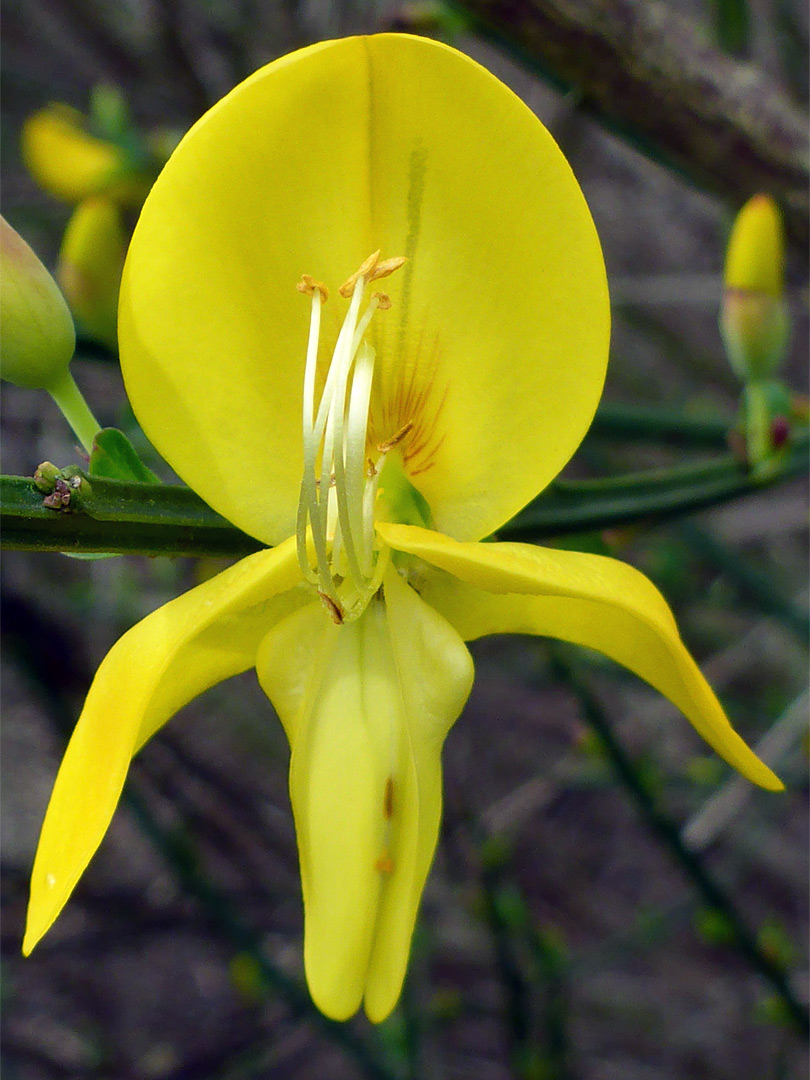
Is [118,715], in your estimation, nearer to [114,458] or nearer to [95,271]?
[114,458]

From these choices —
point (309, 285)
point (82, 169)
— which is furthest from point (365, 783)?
point (82, 169)

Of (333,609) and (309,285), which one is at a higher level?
(309,285)

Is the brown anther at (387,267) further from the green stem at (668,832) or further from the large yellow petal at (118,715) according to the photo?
the green stem at (668,832)

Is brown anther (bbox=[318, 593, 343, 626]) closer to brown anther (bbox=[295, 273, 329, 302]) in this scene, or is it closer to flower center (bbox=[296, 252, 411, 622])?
flower center (bbox=[296, 252, 411, 622])

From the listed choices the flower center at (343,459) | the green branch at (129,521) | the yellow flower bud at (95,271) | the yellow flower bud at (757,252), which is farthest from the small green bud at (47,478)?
the yellow flower bud at (757,252)

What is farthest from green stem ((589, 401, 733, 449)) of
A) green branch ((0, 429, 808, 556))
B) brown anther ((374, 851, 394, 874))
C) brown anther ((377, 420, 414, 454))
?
brown anther ((374, 851, 394, 874))
